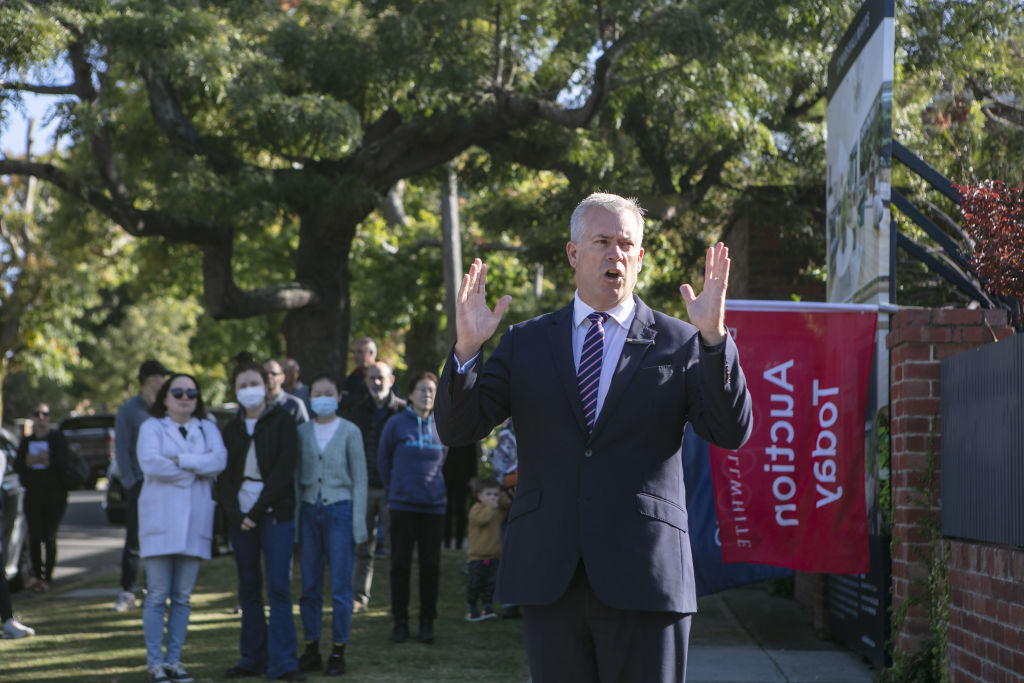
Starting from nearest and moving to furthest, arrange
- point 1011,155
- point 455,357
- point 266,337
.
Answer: point 455,357 → point 1011,155 → point 266,337

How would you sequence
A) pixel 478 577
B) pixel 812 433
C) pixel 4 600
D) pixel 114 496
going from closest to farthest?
pixel 812 433, pixel 4 600, pixel 478 577, pixel 114 496

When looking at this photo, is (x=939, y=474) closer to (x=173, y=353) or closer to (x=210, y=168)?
(x=210, y=168)

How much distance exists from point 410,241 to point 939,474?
18.8 meters

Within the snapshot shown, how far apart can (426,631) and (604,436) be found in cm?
626

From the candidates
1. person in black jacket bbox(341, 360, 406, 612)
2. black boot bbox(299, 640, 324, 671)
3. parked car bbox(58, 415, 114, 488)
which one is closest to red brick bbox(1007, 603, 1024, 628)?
black boot bbox(299, 640, 324, 671)

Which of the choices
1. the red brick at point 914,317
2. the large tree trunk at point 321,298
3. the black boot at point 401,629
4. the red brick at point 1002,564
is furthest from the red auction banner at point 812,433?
the large tree trunk at point 321,298

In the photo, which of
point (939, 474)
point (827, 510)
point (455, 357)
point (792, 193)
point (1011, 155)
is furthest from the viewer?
point (792, 193)

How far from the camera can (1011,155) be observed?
9297 mm

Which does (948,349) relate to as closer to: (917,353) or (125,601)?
(917,353)

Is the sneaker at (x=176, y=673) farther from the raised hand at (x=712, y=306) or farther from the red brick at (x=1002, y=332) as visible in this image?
the raised hand at (x=712, y=306)

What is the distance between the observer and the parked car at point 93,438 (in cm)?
3159

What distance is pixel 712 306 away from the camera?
3305mm

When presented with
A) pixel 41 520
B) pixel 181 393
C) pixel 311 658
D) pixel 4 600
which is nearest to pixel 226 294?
pixel 41 520

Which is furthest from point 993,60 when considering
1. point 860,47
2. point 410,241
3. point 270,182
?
point 410,241
